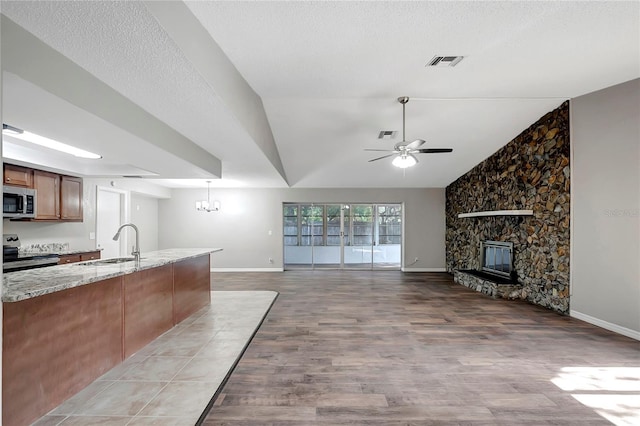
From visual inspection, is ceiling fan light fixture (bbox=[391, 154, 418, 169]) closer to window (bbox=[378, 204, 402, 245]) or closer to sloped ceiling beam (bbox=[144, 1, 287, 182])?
sloped ceiling beam (bbox=[144, 1, 287, 182])

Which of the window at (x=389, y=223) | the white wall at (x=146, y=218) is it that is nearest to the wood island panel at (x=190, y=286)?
the white wall at (x=146, y=218)

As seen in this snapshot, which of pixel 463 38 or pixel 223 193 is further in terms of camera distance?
pixel 223 193

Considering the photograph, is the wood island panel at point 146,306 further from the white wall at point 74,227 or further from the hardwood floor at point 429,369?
the white wall at point 74,227

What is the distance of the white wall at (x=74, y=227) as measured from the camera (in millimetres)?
4719

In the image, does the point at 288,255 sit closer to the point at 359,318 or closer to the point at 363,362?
the point at 359,318

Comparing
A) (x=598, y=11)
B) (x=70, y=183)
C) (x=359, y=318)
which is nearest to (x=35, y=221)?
(x=70, y=183)

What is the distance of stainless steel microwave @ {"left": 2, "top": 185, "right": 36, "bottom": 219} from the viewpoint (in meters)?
3.99

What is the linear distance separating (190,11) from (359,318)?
3.91 metres

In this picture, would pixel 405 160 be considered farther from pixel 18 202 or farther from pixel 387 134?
pixel 18 202

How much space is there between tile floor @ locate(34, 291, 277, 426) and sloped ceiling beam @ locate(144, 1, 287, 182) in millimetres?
2351

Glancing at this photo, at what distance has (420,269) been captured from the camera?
848 cm

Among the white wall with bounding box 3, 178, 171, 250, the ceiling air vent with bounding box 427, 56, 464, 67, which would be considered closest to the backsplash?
the white wall with bounding box 3, 178, 171, 250

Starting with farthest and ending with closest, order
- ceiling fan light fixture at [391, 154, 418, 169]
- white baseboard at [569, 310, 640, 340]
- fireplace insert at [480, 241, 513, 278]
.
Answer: fireplace insert at [480, 241, 513, 278]
ceiling fan light fixture at [391, 154, 418, 169]
white baseboard at [569, 310, 640, 340]

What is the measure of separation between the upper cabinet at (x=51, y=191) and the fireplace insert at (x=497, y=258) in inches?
302
